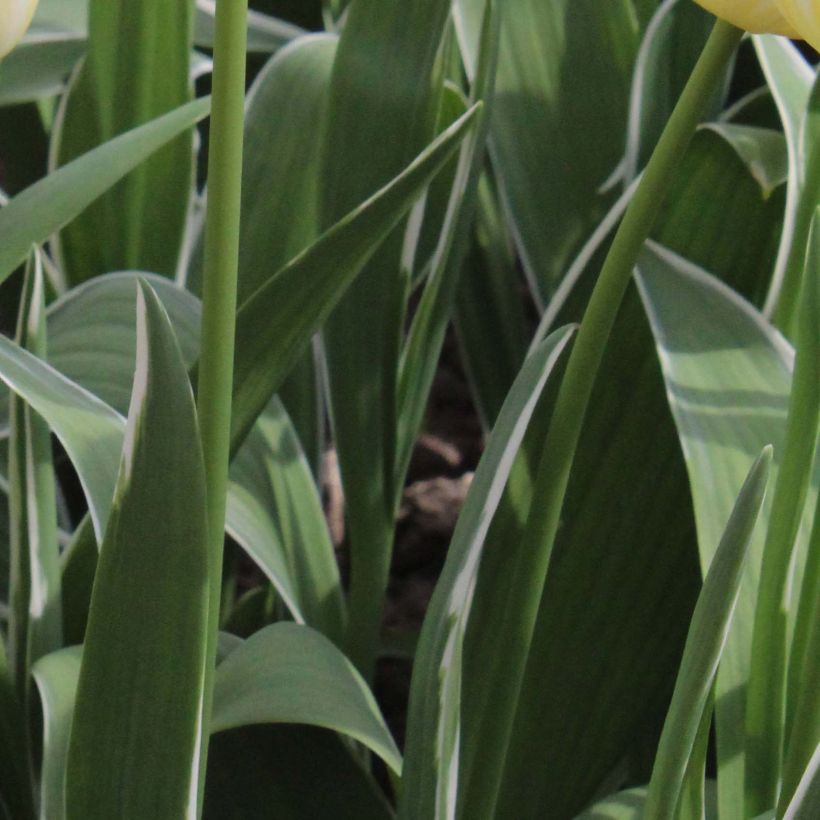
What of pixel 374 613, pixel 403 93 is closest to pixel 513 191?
pixel 403 93

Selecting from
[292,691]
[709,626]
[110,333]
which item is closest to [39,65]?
[110,333]

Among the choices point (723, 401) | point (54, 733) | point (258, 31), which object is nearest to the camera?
point (54, 733)

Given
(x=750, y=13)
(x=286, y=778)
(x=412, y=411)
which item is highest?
(x=750, y=13)

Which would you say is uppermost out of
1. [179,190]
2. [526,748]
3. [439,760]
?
[179,190]

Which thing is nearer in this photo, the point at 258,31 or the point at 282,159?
the point at 282,159

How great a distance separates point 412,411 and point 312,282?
0.22 metres

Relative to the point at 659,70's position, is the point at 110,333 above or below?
below

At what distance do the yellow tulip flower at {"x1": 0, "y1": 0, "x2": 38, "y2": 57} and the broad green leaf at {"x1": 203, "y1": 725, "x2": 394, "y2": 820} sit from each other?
326 mm

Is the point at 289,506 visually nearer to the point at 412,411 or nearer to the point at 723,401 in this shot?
the point at 412,411

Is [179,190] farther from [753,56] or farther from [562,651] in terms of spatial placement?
[753,56]

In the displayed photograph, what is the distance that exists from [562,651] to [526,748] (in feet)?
0.16

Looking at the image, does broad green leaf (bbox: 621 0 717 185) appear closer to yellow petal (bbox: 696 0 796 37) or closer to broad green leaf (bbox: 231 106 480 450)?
broad green leaf (bbox: 231 106 480 450)

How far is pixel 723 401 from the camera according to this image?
474 mm

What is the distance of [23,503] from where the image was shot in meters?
0.43
